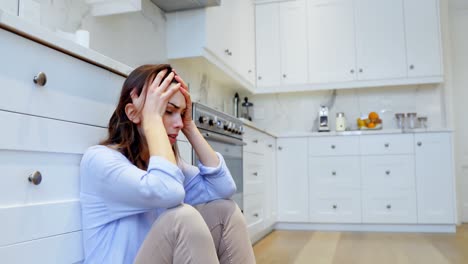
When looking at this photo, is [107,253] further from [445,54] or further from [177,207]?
[445,54]

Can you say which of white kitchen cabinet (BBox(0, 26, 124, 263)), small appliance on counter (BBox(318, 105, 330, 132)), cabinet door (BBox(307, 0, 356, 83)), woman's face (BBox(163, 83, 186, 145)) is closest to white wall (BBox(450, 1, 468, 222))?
cabinet door (BBox(307, 0, 356, 83))

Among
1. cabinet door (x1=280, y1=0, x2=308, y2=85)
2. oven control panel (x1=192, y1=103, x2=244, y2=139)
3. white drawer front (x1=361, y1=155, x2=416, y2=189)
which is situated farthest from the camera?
cabinet door (x1=280, y1=0, x2=308, y2=85)

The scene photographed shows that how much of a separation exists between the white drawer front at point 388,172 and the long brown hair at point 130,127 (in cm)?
315

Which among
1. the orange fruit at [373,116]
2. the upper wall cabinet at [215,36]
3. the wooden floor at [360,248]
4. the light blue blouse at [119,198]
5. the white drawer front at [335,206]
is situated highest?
the upper wall cabinet at [215,36]

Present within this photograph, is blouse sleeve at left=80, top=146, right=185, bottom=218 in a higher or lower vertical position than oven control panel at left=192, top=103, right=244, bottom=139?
lower

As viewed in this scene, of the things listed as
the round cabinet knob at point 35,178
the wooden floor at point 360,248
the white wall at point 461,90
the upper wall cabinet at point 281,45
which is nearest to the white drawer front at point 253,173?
the wooden floor at point 360,248

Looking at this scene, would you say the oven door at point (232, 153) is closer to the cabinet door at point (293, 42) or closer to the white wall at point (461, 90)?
the cabinet door at point (293, 42)

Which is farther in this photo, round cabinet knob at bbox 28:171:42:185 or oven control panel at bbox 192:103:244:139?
oven control panel at bbox 192:103:244:139

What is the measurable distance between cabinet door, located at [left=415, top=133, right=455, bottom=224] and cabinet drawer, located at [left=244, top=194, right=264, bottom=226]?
145 cm

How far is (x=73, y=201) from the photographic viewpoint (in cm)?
112

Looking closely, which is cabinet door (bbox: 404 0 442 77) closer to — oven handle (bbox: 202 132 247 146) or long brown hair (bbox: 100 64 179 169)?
oven handle (bbox: 202 132 247 146)

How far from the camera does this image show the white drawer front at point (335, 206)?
3.98 metres

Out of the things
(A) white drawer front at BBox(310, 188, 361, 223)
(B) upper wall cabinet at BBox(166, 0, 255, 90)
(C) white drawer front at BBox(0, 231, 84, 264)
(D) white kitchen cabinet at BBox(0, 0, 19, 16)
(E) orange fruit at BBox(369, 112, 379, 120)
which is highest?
(B) upper wall cabinet at BBox(166, 0, 255, 90)

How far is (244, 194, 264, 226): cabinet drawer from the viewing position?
308 centimetres
